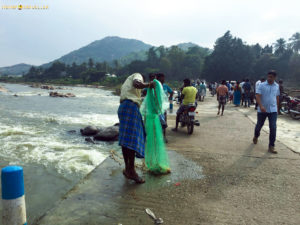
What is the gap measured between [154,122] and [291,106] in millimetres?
9479

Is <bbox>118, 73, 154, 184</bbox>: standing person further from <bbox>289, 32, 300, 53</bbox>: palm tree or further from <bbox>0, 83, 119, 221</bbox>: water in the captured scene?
<bbox>289, 32, 300, 53</bbox>: palm tree

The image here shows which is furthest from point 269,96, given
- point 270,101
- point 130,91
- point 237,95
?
point 237,95

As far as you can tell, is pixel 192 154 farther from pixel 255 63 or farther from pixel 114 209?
pixel 255 63

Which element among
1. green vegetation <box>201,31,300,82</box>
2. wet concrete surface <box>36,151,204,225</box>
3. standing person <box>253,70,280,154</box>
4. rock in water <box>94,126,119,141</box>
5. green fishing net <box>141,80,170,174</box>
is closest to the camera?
wet concrete surface <box>36,151,204,225</box>

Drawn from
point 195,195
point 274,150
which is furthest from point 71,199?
point 274,150

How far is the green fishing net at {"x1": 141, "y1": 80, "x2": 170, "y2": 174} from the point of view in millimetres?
3422

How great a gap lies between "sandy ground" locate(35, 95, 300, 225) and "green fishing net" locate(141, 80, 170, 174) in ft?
1.11

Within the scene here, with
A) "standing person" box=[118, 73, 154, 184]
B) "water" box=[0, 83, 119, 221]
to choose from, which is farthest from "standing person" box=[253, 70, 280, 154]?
"water" box=[0, 83, 119, 221]

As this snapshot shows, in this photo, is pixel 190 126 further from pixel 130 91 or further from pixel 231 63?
pixel 231 63

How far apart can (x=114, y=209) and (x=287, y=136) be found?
236 inches

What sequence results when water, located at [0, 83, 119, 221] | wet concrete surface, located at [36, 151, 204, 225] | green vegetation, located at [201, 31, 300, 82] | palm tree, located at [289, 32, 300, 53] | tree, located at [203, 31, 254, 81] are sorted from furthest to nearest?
palm tree, located at [289, 32, 300, 53] < tree, located at [203, 31, 254, 81] < green vegetation, located at [201, 31, 300, 82] < water, located at [0, 83, 119, 221] < wet concrete surface, located at [36, 151, 204, 225]

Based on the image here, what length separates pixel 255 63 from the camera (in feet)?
169

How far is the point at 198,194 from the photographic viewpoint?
9.96 feet

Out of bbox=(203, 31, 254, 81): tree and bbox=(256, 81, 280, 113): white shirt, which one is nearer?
bbox=(256, 81, 280, 113): white shirt
